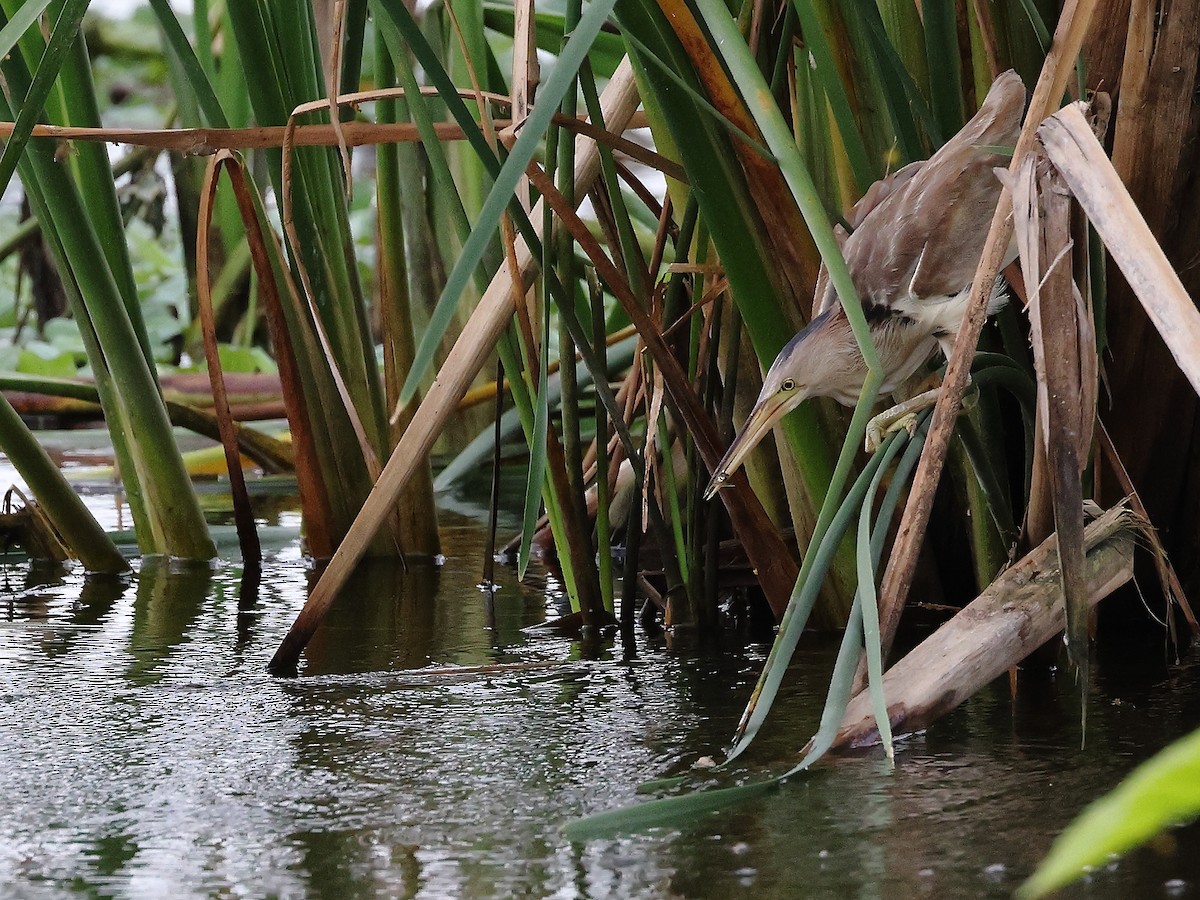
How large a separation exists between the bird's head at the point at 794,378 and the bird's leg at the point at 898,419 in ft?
0.21

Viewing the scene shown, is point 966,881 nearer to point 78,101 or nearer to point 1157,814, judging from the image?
point 1157,814

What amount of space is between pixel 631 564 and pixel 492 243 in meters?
0.39

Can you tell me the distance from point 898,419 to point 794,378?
0.10 metres

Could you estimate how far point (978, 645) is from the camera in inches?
40.2

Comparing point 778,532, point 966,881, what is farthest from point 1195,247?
point 966,881

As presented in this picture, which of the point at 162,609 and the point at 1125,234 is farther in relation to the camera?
the point at 162,609

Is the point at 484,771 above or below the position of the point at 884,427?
below

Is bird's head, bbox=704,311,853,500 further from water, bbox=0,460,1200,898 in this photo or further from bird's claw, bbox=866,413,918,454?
water, bbox=0,460,1200,898

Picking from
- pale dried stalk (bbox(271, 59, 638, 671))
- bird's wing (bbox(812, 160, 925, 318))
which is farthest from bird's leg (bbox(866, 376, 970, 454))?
pale dried stalk (bbox(271, 59, 638, 671))

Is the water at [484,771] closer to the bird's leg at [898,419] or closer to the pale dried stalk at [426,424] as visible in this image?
the pale dried stalk at [426,424]

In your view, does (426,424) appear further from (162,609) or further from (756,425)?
(162,609)

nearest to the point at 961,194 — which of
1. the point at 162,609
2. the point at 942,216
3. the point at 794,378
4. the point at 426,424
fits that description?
the point at 942,216

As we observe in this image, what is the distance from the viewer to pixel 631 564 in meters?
1.55

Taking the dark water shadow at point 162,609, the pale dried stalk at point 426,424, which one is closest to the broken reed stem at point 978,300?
the pale dried stalk at point 426,424
